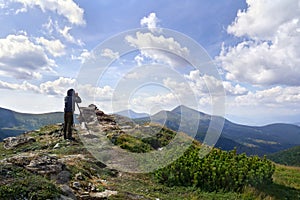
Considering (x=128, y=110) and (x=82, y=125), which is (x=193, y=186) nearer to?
(x=128, y=110)

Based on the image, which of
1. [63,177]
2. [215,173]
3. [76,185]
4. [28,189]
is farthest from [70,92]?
[28,189]

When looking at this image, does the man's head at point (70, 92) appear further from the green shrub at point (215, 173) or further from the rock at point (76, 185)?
the rock at point (76, 185)

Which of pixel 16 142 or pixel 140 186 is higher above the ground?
pixel 16 142

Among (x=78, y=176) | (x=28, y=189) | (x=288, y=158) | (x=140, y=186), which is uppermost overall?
(x=28, y=189)

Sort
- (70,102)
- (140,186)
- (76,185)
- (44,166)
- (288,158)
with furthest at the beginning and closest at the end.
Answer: (288,158) → (70,102) → (140,186) → (44,166) → (76,185)

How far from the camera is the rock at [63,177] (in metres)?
10.4

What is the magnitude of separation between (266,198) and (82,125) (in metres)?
18.2

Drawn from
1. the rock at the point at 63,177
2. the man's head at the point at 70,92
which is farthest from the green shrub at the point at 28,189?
the man's head at the point at 70,92

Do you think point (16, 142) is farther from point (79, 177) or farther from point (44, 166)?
point (79, 177)

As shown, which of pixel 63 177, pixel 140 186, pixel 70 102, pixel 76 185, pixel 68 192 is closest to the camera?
pixel 68 192


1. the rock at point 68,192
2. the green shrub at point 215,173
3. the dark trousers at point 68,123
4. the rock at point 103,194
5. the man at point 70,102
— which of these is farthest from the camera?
the dark trousers at point 68,123

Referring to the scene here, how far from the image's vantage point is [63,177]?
35.0ft

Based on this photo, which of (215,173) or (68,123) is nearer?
(215,173)

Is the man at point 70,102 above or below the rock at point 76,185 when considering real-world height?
above
